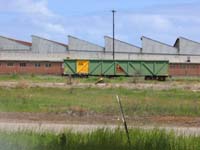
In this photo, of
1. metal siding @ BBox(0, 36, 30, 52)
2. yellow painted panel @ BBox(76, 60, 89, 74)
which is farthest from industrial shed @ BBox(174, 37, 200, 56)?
yellow painted panel @ BBox(76, 60, 89, 74)

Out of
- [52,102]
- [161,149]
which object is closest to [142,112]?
[52,102]

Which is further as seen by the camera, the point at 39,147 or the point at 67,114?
the point at 67,114

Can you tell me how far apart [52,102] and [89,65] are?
160 ft

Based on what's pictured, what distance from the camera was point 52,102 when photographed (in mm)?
30719

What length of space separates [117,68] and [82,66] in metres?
4.94

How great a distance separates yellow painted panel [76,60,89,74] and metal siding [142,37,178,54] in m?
32.1

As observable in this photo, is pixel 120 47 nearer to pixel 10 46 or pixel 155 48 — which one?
pixel 155 48

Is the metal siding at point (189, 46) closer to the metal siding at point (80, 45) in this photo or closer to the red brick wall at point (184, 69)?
the red brick wall at point (184, 69)

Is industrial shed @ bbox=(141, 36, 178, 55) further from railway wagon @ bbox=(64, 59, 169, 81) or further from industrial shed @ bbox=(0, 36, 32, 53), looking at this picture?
railway wagon @ bbox=(64, 59, 169, 81)

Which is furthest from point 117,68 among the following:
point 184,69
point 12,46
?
point 12,46

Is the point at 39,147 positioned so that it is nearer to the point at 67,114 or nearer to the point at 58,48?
the point at 67,114

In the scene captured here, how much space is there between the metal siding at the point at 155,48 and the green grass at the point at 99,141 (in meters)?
96.3

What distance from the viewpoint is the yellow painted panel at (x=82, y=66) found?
7850cm

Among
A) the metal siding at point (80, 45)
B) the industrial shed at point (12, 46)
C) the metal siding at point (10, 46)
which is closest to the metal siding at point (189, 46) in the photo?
the metal siding at point (80, 45)
